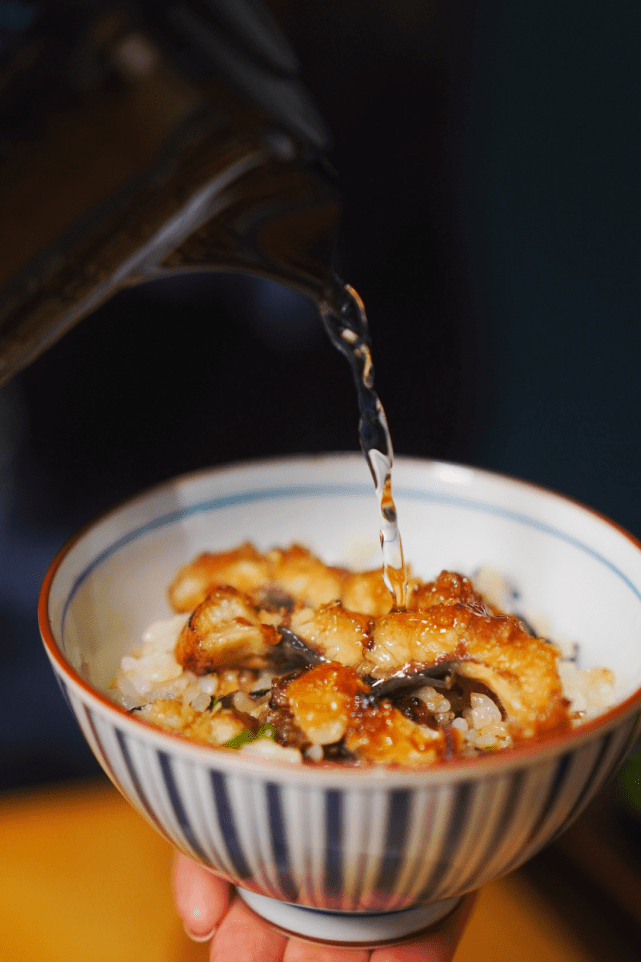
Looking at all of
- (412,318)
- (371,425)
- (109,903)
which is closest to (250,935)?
(109,903)

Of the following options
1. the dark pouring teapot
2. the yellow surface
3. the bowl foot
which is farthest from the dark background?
the bowl foot

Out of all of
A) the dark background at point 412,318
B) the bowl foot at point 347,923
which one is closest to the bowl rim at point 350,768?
the bowl foot at point 347,923

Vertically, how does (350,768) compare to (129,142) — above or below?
below

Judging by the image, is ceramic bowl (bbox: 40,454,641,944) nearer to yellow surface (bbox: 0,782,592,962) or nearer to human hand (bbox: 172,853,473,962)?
human hand (bbox: 172,853,473,962)

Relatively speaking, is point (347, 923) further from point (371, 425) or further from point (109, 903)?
point (371, 425)

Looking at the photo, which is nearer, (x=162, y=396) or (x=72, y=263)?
(x=72, y=263)

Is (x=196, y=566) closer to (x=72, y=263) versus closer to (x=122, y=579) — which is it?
(x=122, y=579)

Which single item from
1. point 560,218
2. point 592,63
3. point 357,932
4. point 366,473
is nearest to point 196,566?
point 366,473
